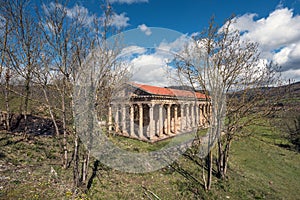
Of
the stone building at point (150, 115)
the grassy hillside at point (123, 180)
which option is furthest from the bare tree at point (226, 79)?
the stone building at point (150, 115)

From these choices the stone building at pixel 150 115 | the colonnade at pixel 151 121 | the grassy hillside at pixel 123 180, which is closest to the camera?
the grassy hillside at pixel 123 180

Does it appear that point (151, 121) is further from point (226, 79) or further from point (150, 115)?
point (226, 79)

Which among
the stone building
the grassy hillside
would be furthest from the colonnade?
the grassy hillside

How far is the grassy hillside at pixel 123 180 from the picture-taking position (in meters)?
5.75

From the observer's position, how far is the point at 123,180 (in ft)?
25.8

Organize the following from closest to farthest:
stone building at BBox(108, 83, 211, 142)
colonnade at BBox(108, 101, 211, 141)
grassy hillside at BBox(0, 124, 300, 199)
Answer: grassy hillside at BBox(0, 124, 300, 199)
stone building at BBox(108, 83, 211, 142)
colonnade at BBox(108, 101, 211, 141)

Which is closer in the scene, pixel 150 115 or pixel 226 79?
pixel 226 79

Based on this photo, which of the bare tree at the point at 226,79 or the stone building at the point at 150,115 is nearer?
the bare tree at the point at 226,79

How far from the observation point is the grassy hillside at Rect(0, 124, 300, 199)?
575 centimetres

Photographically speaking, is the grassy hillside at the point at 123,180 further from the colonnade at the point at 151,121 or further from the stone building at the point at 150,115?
the colonnade at the point at 151,121

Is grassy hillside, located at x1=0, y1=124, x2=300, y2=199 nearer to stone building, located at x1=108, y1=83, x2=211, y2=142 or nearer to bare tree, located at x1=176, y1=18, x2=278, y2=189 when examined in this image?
bare tree, located at x1=176, y1=18, x2=278, y2=189

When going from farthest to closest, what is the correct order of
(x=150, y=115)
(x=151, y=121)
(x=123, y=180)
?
(x=150, y=115), (x=151, y=121), (x=123, y=180)

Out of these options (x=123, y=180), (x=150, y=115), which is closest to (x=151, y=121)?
(x=150, y=115)

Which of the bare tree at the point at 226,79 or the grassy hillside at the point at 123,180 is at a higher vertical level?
the bare tree at the point at 226,79
